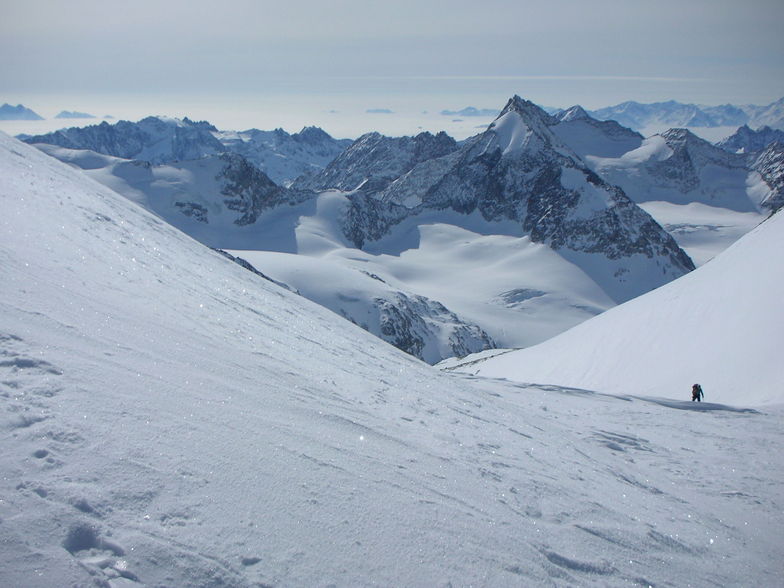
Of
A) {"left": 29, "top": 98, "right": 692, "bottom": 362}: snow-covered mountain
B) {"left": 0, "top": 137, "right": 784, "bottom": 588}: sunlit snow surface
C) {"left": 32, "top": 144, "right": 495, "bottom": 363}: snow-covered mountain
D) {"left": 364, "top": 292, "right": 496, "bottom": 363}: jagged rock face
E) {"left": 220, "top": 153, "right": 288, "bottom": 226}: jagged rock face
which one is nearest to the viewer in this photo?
{"left": 0, "top": 137, "right": 784, "bottom": 588}: sunlit snow surface

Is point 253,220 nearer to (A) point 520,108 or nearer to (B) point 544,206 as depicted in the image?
(B) point 544,206

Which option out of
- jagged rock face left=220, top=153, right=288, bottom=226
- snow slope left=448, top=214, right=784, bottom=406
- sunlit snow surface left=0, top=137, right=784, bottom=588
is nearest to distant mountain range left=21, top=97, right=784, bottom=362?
jagged rock face left=220, top=153, right=288, bottom=226

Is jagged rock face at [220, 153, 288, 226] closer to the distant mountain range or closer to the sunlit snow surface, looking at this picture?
the distant mountain range

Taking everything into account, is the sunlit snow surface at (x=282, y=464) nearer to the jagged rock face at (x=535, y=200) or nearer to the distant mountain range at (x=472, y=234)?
the distant mountain range at (x=472, y=234)

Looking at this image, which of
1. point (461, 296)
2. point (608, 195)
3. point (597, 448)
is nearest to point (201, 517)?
point (597, 448)

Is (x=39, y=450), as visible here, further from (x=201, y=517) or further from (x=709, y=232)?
(x=709, y=232)

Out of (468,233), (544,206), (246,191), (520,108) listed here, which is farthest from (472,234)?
(246,191)

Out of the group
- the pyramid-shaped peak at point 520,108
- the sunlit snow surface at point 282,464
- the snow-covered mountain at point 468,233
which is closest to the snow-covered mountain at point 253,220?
the snow-covered mountain at point 468,233
